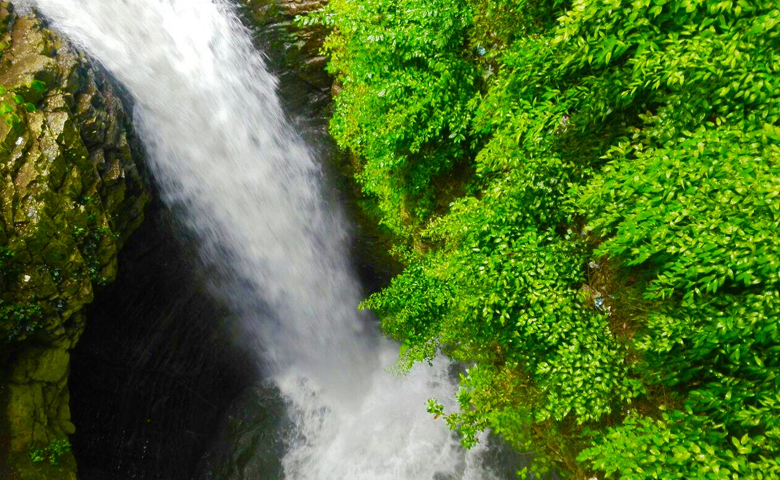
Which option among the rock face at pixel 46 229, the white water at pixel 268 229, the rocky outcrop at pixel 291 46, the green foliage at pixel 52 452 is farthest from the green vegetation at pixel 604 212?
the green foliage at pixel 52 452

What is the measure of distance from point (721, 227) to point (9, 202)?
6.57 metres

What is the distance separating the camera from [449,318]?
5.65 metres

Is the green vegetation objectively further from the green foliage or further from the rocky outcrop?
the green foliage

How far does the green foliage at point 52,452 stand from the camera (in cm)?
443

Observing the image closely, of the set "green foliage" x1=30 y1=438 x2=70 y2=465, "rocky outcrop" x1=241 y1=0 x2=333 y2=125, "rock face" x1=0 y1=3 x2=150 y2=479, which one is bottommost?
"green foliage" x1=30 y1=438 x2=70 y2=465

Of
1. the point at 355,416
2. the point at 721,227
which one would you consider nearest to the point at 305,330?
the point at 355,416

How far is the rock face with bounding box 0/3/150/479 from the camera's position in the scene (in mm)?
4328

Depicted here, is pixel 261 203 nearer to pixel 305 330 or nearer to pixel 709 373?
pixel 305 330

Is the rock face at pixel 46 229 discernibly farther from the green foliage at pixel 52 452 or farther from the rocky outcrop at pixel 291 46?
the rocky outcrop at pixel 291 46

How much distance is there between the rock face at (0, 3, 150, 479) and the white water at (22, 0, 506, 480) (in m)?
1.12

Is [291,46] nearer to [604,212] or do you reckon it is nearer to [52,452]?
[604,212]

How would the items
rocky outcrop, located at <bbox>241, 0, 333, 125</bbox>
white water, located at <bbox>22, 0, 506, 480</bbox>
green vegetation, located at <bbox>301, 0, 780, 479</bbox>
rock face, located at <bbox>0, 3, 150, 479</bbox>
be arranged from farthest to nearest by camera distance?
rocky outcrop, located at <bbox>241, 0, 333, 125</bbox> → white water, located at <bbox>22, 0, 506, 480</bbox> → rock face, located at <bbox>0, 3, 150, 479</bbox> → green vegetation, located at <bbox>301, 0, 780, 479</bbox>

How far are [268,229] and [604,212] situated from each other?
6.28m

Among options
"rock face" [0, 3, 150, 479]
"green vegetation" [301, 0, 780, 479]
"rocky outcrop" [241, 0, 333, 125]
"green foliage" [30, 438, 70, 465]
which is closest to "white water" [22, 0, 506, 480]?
"rocky outcrop" [241, 0, 333, 125]
